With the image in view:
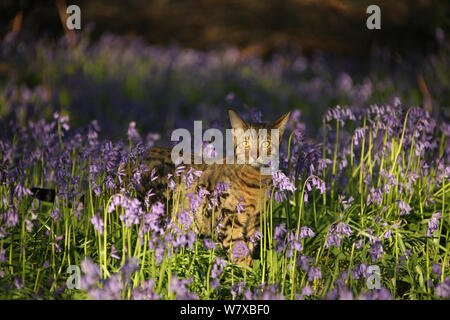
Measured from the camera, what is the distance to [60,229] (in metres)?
3.90

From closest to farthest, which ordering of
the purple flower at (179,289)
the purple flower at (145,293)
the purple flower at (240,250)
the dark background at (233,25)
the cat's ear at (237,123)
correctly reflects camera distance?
the purple flower at (179,289)
the purple flower at (145,293)
the purple flower at (240,250)
the cat's ear at (237,123)
the dark background at (233,25)

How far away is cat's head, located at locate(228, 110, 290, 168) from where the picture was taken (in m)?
4.07

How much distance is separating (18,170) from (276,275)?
71.6 inches

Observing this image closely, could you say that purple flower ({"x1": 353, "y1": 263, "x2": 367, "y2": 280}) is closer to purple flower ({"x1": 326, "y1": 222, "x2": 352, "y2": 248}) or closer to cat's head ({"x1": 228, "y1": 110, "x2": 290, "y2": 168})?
purple flower ({"x1": 326, "y1": 222, "x2": 352, "y2": 248})

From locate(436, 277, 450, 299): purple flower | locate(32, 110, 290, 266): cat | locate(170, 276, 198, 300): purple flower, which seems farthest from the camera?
locate(32, 110, 290, 266): cat

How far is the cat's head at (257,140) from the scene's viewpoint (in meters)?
4.07

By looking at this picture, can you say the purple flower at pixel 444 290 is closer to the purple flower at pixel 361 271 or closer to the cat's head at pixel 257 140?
the purple flower at pixel 361 271

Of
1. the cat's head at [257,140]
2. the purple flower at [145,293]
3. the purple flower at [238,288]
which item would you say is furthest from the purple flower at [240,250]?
the cat's head at [257,140]

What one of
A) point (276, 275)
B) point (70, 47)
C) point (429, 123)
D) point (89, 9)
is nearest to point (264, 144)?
point (276, 275)

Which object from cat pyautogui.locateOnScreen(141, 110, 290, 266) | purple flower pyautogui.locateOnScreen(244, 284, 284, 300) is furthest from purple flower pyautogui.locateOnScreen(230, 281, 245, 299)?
cat pyautogui.locateOnScreen(141, 110, 290, 266)

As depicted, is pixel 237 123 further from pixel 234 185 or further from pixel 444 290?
pixel 444 290
